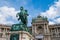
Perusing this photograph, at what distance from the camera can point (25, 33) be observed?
57.8 ft

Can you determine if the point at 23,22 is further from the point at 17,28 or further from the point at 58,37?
the point at 58,37

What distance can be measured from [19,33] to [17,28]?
84 cm

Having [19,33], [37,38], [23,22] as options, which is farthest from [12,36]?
[37,38]

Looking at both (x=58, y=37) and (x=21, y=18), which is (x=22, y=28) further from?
(x=58, y=37)

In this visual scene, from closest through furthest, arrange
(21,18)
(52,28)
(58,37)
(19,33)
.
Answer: (19,33) → (21,18) → (58,37) → (52,28)

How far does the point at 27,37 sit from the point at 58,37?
5029 centimetres

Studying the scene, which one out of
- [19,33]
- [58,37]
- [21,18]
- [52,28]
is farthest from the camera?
[52,28]

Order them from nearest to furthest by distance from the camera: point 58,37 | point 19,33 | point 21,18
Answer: point 19,33 < point 21,18 < point 58,37

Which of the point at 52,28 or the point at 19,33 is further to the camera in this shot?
the point at 52,28

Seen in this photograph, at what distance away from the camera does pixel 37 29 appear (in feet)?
232

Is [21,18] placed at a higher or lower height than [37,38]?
higher

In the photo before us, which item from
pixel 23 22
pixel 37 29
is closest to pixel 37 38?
pixel 37 29

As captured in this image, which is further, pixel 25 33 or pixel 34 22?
pixel 34 22

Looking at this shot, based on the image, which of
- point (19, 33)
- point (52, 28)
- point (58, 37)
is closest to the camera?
point (19, 33)
